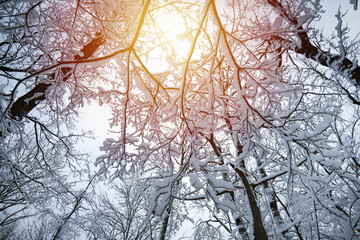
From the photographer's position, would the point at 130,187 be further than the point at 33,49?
Yes

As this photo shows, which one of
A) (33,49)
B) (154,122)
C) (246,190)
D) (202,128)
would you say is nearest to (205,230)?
(246,190)

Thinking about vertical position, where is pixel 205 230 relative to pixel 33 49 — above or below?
below

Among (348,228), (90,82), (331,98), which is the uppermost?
(90,82)

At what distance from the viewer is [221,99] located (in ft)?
6.60

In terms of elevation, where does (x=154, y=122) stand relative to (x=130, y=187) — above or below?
below

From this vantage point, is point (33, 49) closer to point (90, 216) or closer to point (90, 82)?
point (90, 82)

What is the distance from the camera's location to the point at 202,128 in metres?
1.91

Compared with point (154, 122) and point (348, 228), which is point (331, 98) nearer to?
point (348, 228)

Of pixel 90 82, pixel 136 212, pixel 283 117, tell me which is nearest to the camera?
pixel 283 117

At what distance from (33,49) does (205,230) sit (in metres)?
7.12

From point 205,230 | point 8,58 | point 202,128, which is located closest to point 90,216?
point 205,230

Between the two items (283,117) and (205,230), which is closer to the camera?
(283,117)

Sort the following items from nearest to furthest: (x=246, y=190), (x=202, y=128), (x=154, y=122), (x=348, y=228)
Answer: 1. (x=348, y=228)
2. (x=202, y=128)
3. (x=154, y=122)
4. (x=246, y=190)

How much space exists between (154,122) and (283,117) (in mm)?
1677
